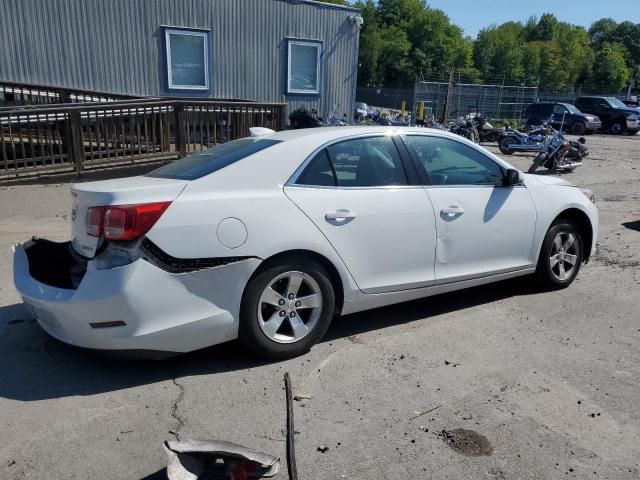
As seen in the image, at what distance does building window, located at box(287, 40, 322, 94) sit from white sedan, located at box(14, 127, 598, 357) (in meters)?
12.8

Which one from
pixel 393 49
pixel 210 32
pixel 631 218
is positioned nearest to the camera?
pixel 631 218

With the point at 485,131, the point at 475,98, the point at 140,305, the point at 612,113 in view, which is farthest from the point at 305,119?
the point at 612,113

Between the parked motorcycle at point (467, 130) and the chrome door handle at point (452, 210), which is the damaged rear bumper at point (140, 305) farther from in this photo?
the parked motorcycle at point (467, 130)

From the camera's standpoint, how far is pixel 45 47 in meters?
13.5

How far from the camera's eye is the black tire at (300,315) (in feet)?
11.8

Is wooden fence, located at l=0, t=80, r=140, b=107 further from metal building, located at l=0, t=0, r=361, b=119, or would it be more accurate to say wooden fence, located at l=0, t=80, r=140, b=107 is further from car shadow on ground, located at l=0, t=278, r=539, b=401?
car shadow on ground, located at l=0, t=278, r=539, b=401

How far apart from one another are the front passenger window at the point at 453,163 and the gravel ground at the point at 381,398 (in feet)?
3.77

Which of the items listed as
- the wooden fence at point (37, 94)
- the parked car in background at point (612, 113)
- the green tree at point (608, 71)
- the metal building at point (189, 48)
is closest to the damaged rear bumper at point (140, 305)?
the wooden fence at point (37, 94)

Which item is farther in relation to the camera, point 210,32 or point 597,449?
point 210,32

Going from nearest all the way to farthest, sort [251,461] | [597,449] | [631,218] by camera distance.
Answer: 1. [251,461]
2. [597,449]
3. [631,218]

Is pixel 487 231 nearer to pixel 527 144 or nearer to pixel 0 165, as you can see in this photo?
pixel 0 165

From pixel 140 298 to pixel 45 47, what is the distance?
12745 millimetres

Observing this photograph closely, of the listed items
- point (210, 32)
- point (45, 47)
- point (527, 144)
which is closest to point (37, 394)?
point (45, 47)

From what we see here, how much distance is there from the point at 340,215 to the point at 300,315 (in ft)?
2.46
